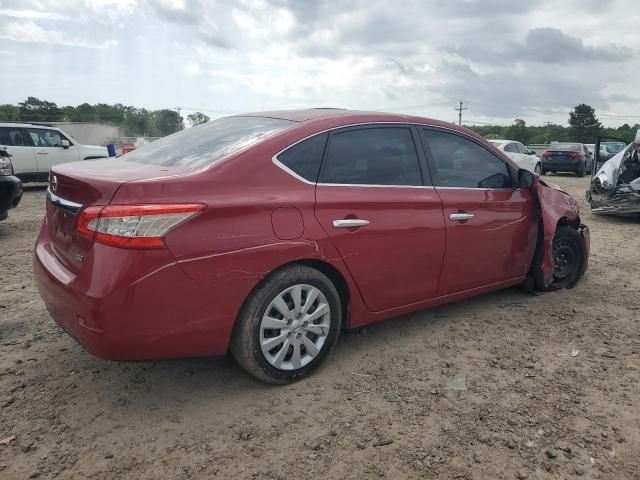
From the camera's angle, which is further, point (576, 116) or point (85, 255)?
point (576, 116)

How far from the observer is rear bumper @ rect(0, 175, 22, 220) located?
6.57 m

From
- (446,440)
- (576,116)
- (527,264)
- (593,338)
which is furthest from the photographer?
(576,116)

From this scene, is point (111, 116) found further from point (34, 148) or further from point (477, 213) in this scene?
point (477, 213)

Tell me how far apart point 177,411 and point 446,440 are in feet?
4.54

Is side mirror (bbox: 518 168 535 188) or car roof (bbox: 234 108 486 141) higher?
car roof (bbox: 234 108 486 141)

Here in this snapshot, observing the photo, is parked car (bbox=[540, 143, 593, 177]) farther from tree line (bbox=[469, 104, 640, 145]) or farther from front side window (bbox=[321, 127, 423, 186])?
tree line (bbox=[469, 104, 640, 145])

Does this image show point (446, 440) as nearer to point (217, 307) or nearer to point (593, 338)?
point (217, 307)

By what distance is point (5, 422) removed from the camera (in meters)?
2.56

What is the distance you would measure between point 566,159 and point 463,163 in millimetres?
18706

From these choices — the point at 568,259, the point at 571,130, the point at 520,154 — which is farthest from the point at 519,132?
the point at 568,259

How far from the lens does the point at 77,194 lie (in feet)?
8.61

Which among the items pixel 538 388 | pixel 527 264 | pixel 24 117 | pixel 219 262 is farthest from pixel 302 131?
pixel 24 117

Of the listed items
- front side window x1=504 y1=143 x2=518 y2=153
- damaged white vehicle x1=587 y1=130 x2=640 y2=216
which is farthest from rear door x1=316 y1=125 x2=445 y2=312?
front side window x1=504 y1=143 x2=518 y2=153

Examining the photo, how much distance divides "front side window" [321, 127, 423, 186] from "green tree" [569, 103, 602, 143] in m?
82.7
